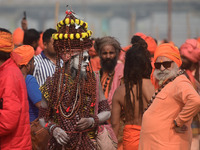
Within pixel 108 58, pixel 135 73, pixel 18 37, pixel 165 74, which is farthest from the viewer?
pixel 18 37

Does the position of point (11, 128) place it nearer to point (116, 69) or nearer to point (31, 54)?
point (31, 54)

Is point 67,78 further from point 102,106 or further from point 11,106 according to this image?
point 11,106

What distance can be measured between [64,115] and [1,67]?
0.83 m

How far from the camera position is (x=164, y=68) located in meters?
5.98

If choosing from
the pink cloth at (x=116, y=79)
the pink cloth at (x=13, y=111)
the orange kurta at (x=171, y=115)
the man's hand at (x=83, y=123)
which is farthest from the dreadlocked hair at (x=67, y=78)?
the pink cloth at (x=116, y=79)

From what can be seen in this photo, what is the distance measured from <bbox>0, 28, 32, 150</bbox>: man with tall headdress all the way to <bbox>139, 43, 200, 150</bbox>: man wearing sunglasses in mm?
1369

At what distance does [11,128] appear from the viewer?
5.22m

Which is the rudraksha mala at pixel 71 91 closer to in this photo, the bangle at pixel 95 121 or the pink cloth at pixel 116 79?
the bangle at pixel 95 121

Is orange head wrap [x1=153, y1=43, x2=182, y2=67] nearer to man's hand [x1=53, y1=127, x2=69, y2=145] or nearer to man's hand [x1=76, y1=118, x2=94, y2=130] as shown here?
man's hand [x1=76, y1=118, x2=94, y2=130]

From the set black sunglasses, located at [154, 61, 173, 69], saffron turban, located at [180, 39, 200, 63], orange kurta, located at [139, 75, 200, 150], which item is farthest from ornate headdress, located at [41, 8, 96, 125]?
saffron turban, located at [180, 39, 200, 63]

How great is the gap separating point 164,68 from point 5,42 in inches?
72.4

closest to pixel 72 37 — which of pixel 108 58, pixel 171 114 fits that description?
pixel 171 114

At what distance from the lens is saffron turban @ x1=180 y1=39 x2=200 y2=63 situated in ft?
30.7

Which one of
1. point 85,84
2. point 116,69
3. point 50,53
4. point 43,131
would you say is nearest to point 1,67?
point 85,84
